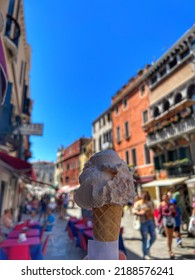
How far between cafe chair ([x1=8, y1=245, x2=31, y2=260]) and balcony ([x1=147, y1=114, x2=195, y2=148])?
1081 centimetres

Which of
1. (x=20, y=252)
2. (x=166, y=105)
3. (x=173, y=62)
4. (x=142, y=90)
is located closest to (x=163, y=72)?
(x=173, y=62)

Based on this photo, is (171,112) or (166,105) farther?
(166,105)

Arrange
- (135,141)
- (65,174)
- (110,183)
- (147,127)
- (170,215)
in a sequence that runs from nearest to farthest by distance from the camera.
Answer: (110,183) < (170,215) < (147,127) < (135,141) < (65,174)

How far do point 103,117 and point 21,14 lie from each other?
19.7 metres

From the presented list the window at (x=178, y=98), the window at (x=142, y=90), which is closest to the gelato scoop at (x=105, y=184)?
the window at (x=178, y=98)

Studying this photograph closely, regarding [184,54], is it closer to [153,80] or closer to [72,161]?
[153,80]

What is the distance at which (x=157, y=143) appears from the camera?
17438mm

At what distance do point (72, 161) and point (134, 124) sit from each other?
78.9ft

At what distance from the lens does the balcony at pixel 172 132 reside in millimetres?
13844

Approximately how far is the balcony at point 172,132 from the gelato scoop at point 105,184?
12397 mm

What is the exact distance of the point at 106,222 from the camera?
1.08 m

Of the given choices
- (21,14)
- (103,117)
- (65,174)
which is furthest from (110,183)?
(65,174)

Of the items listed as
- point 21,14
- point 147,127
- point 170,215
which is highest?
point 21,14
